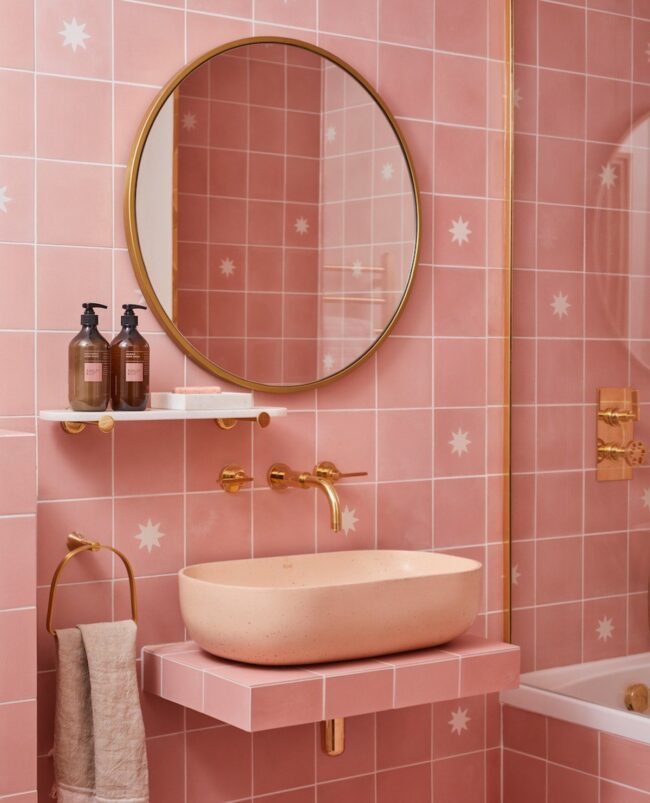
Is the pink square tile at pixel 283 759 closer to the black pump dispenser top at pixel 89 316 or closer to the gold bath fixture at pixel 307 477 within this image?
the gold bath fixture at pixel 307 477

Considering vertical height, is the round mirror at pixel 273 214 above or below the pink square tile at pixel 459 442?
above

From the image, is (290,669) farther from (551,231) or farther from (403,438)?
(551,231)

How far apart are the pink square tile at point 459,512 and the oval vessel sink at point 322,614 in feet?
1.18

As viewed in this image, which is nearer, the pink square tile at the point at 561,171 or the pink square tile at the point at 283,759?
the pink square tile at the point at 283,759

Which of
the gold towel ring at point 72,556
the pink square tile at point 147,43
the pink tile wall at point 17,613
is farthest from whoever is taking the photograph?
the pink square tile at point 147,43

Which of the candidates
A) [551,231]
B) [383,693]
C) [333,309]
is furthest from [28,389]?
[551,231]

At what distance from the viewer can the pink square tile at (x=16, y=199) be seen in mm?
2113

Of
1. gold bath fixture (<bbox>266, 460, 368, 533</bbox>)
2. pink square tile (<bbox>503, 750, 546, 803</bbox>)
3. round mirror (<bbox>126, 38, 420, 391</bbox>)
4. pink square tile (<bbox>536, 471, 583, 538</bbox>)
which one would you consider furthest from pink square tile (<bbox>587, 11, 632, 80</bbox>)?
pink square tile (<bbox>503, 750, 546, 803</bbox>)

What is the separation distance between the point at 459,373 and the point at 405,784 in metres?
0.98

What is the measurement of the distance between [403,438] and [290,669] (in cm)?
74

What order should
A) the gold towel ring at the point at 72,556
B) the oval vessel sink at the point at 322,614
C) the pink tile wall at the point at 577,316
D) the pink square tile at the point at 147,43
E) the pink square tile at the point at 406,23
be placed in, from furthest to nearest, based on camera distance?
the pink square tile at the point at 406,23
the pink tile wall at the point at 577,316
the pink square tile at the point at 147,43
the gold towel ring at the point at 72,556
the oval vessel sink at the point at 322,614

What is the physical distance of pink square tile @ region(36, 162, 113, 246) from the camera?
2.16 meters

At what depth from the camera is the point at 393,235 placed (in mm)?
2553

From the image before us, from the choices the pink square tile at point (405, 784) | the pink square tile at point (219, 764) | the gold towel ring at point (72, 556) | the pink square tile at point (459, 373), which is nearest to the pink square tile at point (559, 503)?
the pink square tile at point (459, 373)
